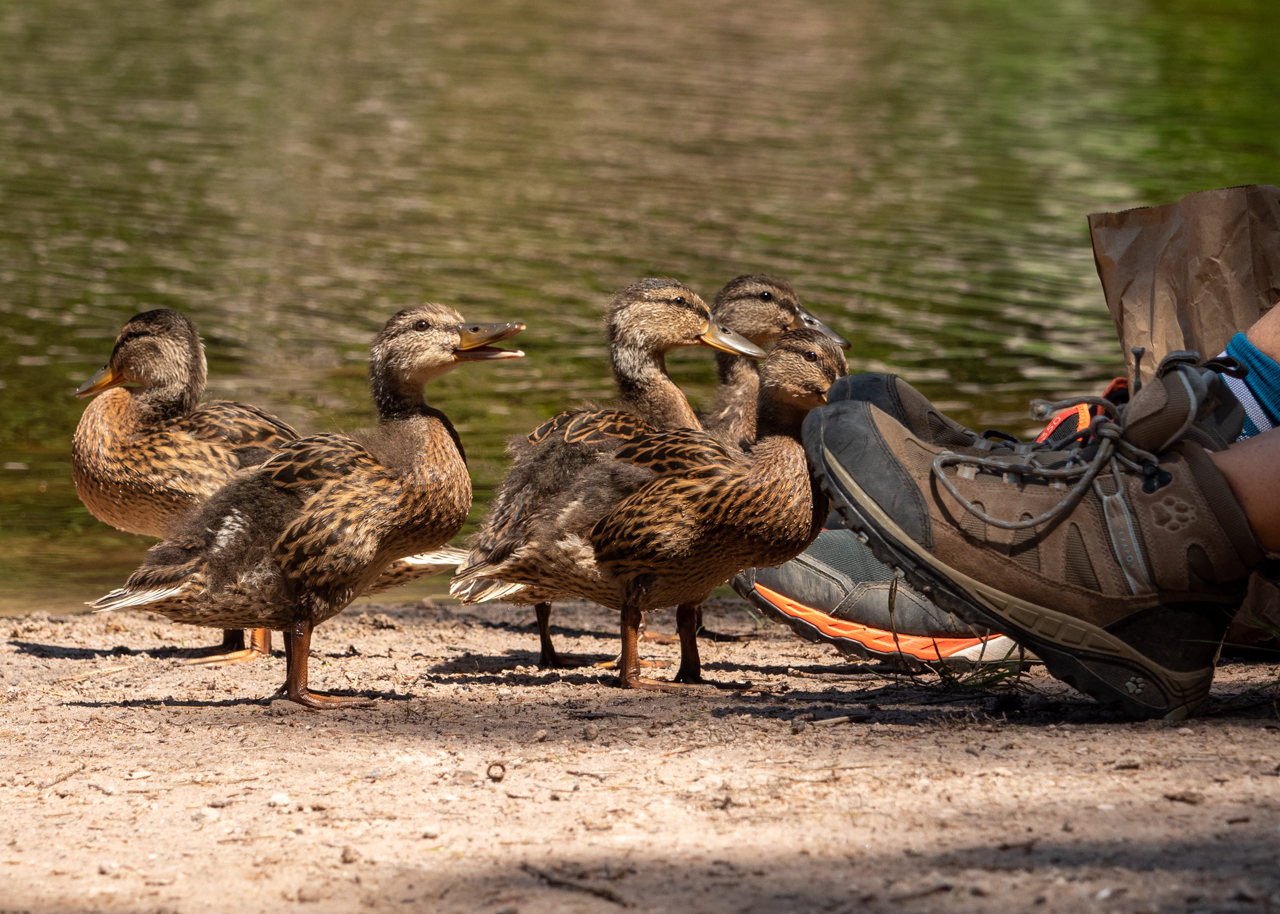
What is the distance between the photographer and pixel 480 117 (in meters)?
26.2

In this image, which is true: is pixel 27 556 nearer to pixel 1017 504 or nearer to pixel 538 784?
pixel 538 784

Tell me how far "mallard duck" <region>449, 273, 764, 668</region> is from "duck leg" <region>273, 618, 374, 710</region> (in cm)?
83

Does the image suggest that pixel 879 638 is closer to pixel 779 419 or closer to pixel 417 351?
pixel 779 419

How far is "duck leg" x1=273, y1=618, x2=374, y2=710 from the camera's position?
530cm

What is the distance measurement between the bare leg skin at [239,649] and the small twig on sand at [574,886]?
10.7 ft

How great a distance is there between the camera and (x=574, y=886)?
340 centimetres

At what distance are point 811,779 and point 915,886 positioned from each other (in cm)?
76

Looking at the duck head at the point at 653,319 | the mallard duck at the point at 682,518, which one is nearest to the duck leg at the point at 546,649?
the mallard duck at the point at 682,518

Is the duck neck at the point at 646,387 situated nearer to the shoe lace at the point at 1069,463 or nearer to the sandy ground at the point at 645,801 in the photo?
the sandy ground at the point at 645,801

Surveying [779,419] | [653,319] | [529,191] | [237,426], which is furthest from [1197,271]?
[529,191]

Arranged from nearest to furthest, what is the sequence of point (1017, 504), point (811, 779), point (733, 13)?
point (811, 779) → point (1017, 504) → point (733, 13)

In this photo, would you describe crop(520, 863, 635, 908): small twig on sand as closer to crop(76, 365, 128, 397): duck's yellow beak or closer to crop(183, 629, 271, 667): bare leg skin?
crop(183, 629, 271, 667): bare leg skin

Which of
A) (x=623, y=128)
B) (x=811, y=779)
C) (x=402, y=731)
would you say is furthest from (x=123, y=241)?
(x=811, y=779)

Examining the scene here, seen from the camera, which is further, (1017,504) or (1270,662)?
(1270,662)
